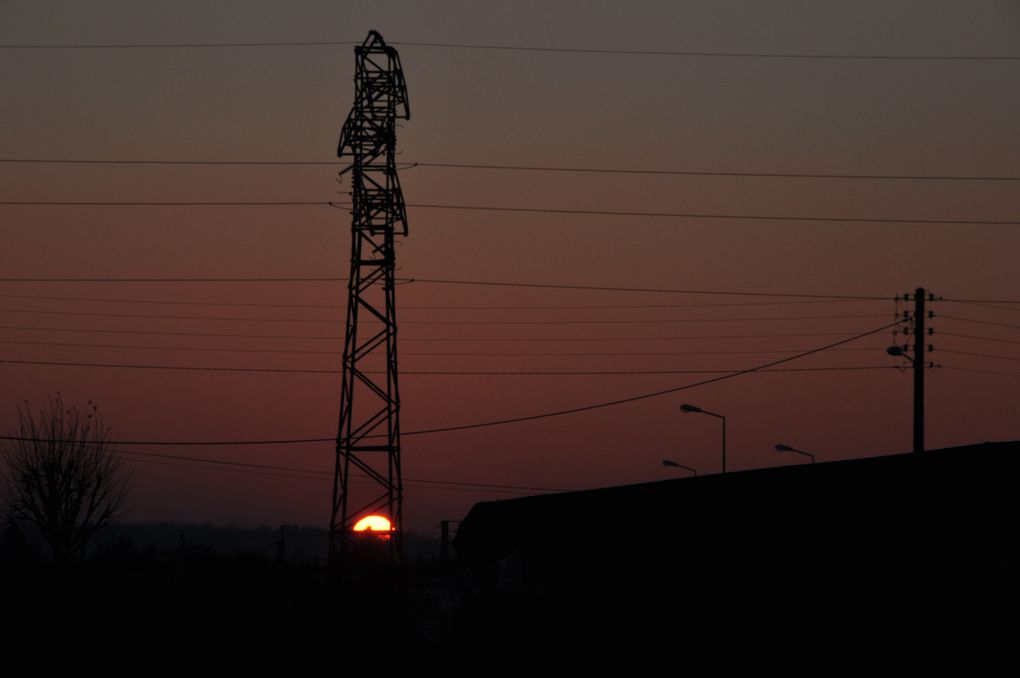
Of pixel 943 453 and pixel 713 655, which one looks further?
pixel 713 655

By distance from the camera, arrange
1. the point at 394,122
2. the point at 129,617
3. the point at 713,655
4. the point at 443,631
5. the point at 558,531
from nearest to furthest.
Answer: the point at 713,655
the point at 558,531
the point at 443,631
the point at 129,617
the point at 394,122

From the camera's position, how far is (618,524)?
937 inches

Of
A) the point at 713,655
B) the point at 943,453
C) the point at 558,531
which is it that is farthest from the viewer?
the point at 558,531

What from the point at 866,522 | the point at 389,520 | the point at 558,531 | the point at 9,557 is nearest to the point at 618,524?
the point at 558,531

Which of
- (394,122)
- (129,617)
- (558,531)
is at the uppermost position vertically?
(394,122)

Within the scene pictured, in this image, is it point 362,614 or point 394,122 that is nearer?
point 362,614

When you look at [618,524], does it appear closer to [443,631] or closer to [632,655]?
[632,655]

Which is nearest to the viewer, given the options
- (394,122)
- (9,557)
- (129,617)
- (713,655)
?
(713,655)

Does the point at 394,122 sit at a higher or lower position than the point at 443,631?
higher

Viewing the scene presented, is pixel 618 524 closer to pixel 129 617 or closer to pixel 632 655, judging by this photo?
pixel 632 655

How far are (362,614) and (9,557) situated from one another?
30955 mm

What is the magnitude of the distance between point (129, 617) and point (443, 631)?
12.8 m

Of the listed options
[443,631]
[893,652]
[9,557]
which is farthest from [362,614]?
[9,557]

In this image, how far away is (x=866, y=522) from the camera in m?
19.9
